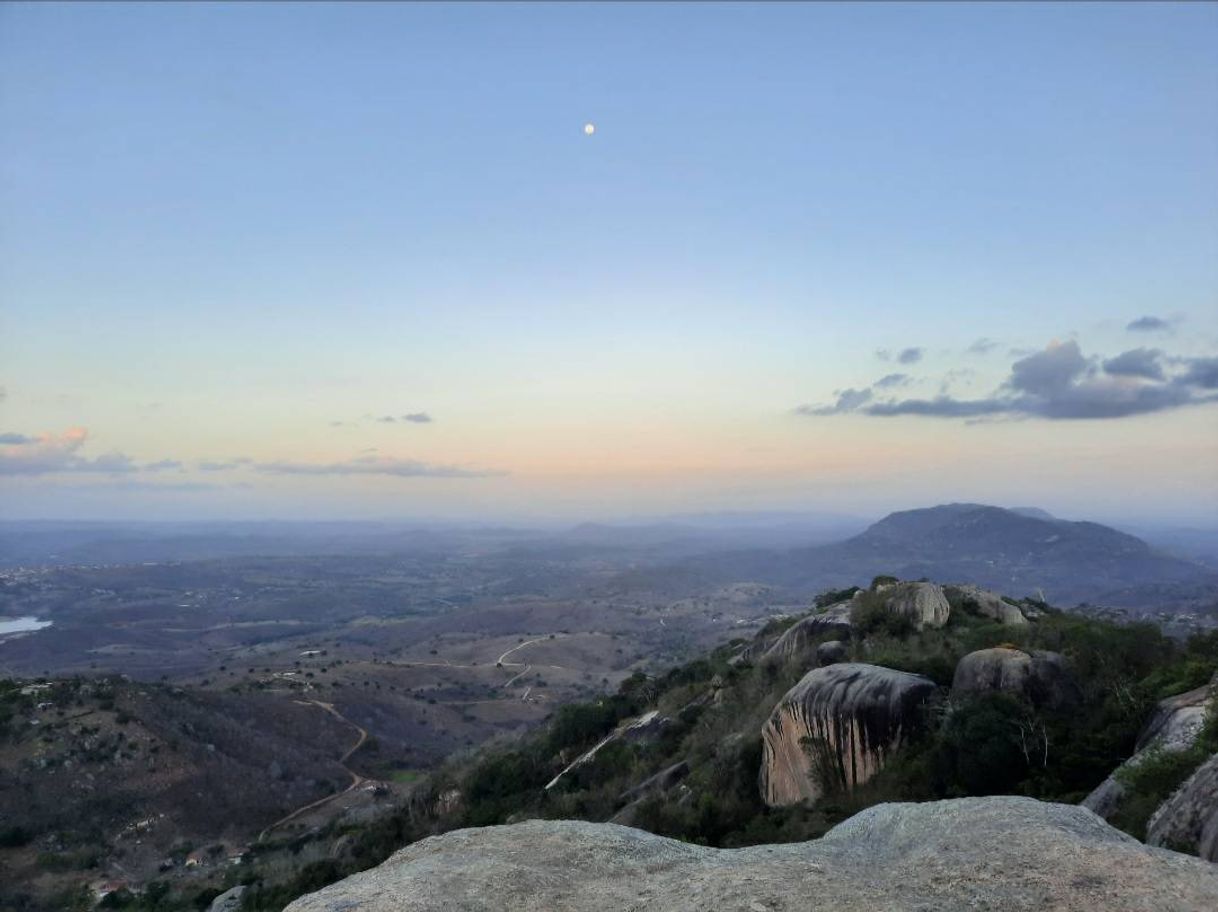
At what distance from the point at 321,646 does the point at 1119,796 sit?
13273cm

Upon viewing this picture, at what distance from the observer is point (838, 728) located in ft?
56.1

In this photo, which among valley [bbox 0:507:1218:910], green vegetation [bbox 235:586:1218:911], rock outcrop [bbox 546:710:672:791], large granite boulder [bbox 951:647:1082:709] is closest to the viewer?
green vegetation [bbox 235:586:1218:911]

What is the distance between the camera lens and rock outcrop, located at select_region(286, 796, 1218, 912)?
7.09 metres

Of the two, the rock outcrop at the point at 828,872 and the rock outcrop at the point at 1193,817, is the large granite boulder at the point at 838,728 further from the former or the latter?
the rock outcrop at the point at 1193,817

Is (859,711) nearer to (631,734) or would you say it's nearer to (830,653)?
(830,653)

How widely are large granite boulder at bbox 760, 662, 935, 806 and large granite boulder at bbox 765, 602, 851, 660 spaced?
9.96m

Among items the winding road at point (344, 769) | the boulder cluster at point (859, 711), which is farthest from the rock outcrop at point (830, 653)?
the winding road at point (344, 769)

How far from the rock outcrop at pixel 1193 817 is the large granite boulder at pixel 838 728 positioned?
22.7 feet

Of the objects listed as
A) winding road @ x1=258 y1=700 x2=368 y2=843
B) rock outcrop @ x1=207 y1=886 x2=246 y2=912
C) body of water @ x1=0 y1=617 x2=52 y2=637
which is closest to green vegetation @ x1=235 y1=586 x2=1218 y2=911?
rock outcrop @ x1=207 y1=886 x2=246 y2=912

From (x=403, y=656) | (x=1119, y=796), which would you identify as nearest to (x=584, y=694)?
(x=403, y=656)

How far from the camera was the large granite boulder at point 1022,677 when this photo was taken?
16.0m

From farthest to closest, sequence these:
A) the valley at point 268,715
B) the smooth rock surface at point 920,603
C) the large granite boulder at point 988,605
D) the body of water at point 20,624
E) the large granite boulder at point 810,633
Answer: the body of water at point 20,624, the valley at point 268,715, the large granite boulder at point 988,605, the large granite boulder at point 810,633, the smooth rock surface at point 920,603

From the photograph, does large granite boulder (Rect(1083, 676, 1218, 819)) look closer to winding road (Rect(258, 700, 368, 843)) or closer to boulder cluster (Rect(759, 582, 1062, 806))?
boulder cluster (Rect(759, 582, 1062, 806))

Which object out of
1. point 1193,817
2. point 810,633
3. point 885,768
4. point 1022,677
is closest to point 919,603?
point 810,633
